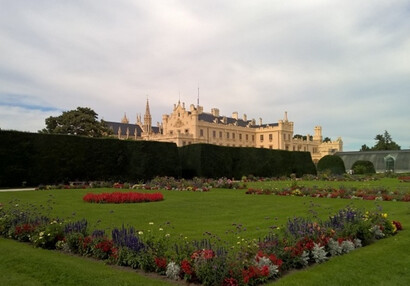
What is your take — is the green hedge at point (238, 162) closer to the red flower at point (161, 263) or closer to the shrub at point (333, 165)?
the shrub at point (333, 165)

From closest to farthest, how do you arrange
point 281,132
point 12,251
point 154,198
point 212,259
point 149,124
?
point 212,259 → point 12,251 → point 154,198 → point 281,132 → point 149,124

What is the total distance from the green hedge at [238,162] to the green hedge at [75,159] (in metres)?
1.93

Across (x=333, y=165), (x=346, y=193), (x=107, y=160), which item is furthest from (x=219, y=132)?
(x=346, y=193)

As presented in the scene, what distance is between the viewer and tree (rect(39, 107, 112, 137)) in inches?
1624

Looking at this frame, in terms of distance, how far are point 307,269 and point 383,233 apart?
2.63 metres

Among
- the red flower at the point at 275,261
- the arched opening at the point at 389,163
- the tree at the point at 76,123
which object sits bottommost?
the red flower at the point at 275,261

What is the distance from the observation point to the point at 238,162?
27984mm

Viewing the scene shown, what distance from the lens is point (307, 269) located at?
4.83m

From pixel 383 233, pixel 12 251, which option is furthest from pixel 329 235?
pixel 12 251

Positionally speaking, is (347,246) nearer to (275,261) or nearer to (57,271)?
(275,261)

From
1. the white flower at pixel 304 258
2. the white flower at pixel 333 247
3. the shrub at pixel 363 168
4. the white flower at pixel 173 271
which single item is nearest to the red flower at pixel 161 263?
the white flower at pixel 173 271

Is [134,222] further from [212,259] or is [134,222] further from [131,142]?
[131,142]

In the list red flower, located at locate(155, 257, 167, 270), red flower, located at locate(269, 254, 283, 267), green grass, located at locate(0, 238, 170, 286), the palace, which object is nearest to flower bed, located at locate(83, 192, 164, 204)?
green grass, located at locate(0, 238, 170, 286)

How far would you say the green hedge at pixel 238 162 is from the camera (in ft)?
82.6
